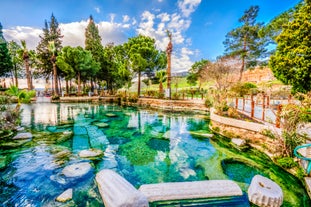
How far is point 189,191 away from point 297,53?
26.9 feet

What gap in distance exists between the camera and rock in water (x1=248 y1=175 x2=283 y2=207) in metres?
2.71

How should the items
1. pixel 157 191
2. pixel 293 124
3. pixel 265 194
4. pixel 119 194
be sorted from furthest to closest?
pixel 293 124, pixel 157 191, pixel 265 194, pixel 119 194

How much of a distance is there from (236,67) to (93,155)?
59.9 ft

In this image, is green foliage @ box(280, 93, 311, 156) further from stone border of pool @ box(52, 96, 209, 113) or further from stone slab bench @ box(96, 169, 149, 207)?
stone border of pool @ box(52, 96, 209, 113)

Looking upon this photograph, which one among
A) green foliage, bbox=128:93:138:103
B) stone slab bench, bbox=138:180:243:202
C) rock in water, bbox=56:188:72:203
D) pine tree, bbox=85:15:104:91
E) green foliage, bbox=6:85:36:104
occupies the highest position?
pine tree, bbox=85:15:104:91

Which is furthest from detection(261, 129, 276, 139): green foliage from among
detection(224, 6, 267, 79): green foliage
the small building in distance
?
the small building in distance

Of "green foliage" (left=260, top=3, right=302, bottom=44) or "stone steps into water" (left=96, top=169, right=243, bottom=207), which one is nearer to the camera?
"stone steps into water" (left=96, top=169, right=243, bottom=207)

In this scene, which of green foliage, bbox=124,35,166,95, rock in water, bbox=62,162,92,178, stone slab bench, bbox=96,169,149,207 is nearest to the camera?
stone slab bench, bbox=96,169,149,207

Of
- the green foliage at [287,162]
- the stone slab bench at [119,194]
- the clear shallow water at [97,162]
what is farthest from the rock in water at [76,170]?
the green foliage at [287,162]

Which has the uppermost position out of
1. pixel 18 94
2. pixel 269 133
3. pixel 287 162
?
pixel 18 94

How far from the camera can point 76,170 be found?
3980 millimetres

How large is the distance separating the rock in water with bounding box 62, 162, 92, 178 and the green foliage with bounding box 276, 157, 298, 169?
5.37 metres

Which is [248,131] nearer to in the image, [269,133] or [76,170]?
[269,133]

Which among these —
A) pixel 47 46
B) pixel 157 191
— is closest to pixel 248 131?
pixel 157 191
